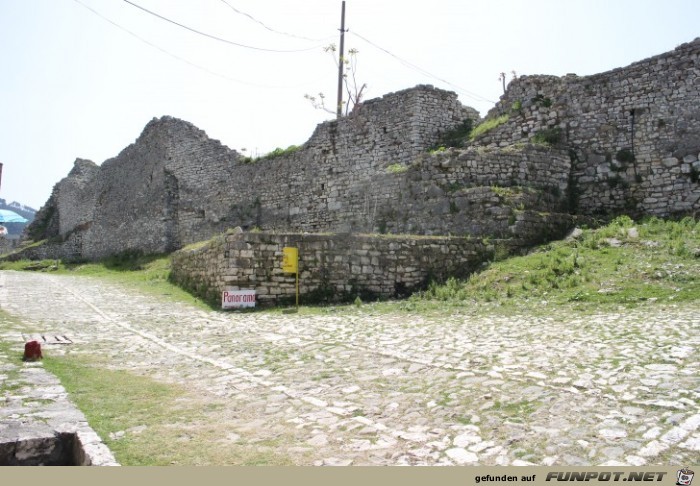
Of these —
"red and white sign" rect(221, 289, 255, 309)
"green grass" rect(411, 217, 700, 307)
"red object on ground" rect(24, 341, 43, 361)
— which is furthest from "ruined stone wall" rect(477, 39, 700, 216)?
"red object on ground" rect(24, 341, 43, 361)

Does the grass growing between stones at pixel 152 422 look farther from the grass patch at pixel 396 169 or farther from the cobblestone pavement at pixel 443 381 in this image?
the grass patch at pixel 396 169

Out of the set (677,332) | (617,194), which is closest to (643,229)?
(617,194)

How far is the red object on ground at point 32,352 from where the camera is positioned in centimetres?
658

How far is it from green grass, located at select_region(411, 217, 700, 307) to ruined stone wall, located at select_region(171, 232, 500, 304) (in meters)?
0.73

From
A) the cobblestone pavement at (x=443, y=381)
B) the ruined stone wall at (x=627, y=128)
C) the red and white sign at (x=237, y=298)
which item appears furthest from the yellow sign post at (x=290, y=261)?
the ruined stone wall at (x=627, y=128)

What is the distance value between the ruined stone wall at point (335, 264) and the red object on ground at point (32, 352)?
606 cm

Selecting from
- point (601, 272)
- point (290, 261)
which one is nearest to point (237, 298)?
point (290, 261)

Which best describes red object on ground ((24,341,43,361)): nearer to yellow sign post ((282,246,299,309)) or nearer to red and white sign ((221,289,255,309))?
red and white sign ((221,289,255,309))

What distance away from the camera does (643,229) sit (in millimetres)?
13555

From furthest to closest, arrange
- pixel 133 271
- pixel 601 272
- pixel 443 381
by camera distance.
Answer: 1. pixel 133 271
2. pixel 601 272
3. pixel 443 381

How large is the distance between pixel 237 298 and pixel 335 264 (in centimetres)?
247

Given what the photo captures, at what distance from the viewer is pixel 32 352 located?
6613 millimetres

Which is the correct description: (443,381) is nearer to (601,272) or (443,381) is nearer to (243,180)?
(601,272)

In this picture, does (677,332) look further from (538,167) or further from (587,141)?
(587,141)
